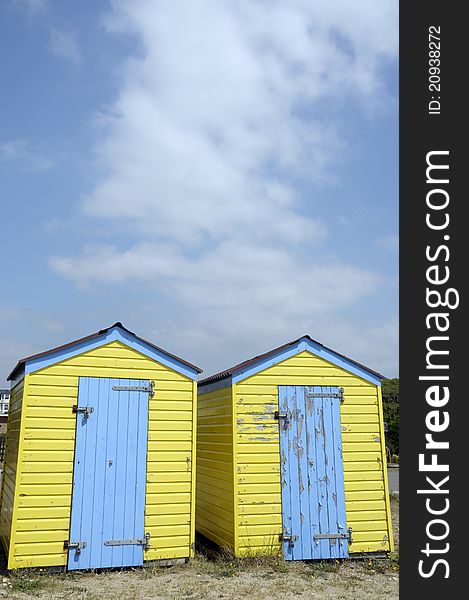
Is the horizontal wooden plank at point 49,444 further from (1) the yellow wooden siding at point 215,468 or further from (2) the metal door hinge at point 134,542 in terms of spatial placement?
(1) the yellow wooden siding at point 215,468

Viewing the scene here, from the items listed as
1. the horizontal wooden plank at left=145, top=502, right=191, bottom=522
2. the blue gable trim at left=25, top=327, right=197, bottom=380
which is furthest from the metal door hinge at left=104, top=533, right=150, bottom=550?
the blue gable trim at left=25, top=327, right=197, bottom=380

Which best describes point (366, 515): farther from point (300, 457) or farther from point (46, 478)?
point (46, 478)

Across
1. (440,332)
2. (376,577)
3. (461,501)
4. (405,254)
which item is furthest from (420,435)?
(376,577)

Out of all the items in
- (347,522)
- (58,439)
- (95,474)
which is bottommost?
(347,522)

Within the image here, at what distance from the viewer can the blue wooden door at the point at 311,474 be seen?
29.3 ft

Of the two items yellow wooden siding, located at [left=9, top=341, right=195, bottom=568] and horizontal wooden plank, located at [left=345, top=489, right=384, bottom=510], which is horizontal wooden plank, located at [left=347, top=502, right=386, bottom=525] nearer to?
horizontal wooden plank, located at [left=345, top=489, right=384, bottom=510]

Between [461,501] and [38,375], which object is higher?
[38,375]

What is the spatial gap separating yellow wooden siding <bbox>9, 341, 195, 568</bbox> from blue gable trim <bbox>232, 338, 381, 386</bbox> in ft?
4.30

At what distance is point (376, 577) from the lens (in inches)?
327

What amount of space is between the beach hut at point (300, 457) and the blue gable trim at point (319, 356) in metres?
0.02

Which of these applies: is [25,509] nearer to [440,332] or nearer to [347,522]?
[347,522]

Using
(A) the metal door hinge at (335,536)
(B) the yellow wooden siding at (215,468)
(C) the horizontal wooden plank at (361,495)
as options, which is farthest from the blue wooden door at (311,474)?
(B) the yellow wooden siding at (215,468)

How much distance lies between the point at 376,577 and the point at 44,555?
16.2ft

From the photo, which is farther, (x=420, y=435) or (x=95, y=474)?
(x=95, y=474)
